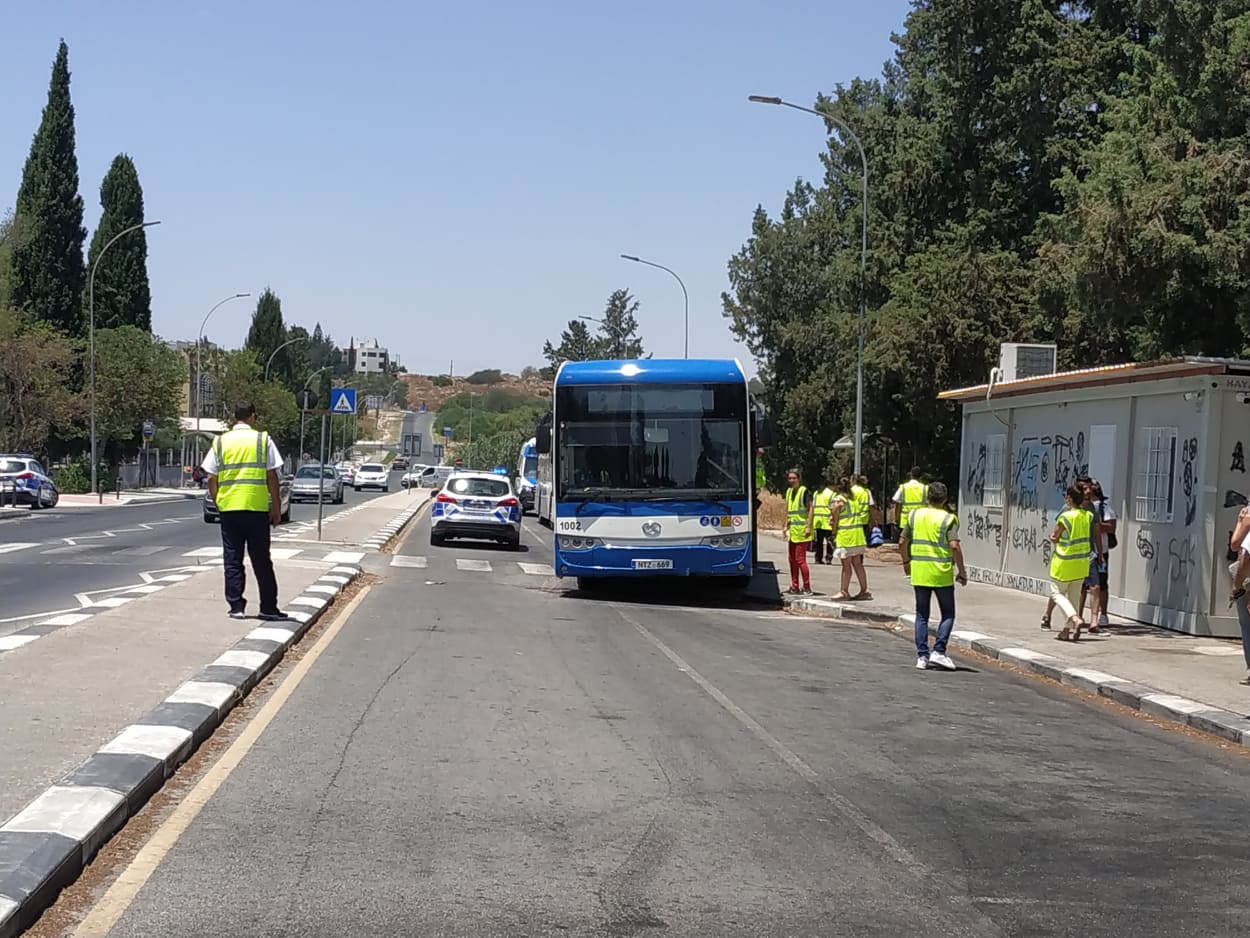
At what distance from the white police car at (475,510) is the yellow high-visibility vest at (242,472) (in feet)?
60.0

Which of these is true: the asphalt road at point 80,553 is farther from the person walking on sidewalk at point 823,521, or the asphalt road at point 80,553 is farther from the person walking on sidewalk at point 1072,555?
the person walking on sidewalk at point 1072,555

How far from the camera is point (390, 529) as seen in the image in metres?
36.5

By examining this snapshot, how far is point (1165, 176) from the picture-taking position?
1983 cm

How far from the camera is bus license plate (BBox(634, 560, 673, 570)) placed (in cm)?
1944

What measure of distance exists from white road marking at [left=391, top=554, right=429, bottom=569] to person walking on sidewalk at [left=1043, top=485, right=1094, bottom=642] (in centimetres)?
1182

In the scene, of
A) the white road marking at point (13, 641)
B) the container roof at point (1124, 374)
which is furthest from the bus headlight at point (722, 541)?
the white road marking at point (13, 641)

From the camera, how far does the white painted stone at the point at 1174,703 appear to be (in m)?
11.8

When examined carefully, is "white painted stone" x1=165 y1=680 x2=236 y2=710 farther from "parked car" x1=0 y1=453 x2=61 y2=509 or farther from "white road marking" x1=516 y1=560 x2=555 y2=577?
"parked car" x1=0 y1=453 x2=61 y2=509

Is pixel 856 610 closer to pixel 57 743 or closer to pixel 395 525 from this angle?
pixel 57 743

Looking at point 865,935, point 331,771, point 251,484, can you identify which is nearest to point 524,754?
point 331,771

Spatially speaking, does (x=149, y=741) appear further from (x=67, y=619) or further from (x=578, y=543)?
(x=578, y=543)

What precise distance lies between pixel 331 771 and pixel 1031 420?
17.1 m

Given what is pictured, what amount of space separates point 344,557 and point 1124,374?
511 inches

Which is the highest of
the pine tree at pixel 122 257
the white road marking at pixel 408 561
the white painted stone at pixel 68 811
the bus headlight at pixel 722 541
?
the pine tree at pixel 122 257
